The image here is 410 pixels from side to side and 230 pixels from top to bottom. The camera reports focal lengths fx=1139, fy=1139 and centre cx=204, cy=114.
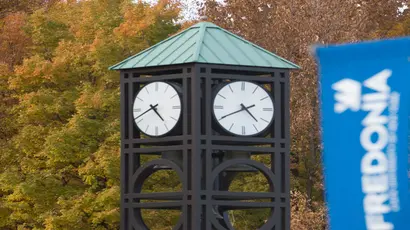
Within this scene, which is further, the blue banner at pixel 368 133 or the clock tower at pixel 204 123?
Answer: the clock tower at pixel 204 123

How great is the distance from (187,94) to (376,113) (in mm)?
9225

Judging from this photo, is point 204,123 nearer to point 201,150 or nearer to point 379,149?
point 201,150

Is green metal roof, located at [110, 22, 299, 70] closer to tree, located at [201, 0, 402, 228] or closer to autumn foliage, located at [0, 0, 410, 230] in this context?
autumn foliage, located at [0, 0, 410, 230]

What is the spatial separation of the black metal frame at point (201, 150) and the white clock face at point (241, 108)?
97mm

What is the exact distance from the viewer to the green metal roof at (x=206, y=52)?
12328mm

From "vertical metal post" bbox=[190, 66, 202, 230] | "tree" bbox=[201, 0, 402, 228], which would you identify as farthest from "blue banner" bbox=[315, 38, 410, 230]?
"tree" bbox=[201, 0, 402, 228]

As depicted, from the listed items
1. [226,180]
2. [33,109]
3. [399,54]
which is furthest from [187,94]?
[33,109]

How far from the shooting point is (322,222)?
24766 mm

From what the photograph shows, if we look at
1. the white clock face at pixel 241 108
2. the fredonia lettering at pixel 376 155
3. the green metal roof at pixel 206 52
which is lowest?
the fredonia lettering at pixel 376 155

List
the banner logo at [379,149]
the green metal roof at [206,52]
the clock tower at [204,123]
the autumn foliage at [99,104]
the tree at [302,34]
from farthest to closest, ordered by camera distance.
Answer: the tree at [302,34] < the autumn foliage at [99,104] < the green metal roof at [206,52] < the clock tower at [204,123] < the banner logo at [379,149]

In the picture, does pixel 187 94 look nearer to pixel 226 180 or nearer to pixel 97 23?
pixel 226 180

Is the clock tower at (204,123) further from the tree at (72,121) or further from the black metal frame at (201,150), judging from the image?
the tree at (72,121)

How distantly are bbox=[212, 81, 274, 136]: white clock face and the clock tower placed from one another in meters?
0.01

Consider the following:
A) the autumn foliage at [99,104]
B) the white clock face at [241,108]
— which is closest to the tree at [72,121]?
the autumn foliage at [99,104]
